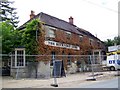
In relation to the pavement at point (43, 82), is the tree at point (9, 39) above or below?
above

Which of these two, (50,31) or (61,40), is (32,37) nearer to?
(50,31)

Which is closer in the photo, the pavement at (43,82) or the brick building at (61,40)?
the pavement at (43,82)

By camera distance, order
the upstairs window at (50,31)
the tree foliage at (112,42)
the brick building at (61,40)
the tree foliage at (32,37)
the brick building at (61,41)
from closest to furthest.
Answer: the tree foliage at (32,37) < the brick building at (61,41) < the brick building at (61,40) < the upstairs window at (50,31) < the tree foliage at (112,42)

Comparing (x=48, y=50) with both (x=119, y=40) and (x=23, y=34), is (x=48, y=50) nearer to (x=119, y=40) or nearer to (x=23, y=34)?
(x=23, y=34)

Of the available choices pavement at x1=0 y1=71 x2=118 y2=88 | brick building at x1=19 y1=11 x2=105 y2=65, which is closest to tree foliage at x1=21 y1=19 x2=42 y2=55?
brick building at x1=19 y1=11 x2=105 y2=65

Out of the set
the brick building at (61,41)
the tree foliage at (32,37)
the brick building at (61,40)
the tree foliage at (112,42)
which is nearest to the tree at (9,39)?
the tree foliage at (32,37)

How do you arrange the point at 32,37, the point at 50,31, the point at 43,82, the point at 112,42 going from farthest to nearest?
1. the point at 112,42
2. the point at 50,31
3. the point at 32,37
4. the point at 43,82

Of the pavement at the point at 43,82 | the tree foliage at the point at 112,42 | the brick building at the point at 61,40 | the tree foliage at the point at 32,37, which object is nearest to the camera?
the pavement at the point at 43,82

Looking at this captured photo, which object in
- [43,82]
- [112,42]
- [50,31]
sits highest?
[112,42]

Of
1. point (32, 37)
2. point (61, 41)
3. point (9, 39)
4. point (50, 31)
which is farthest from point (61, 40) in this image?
point (9, 39)

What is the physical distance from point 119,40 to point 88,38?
955 inches

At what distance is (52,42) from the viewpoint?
89.5ft

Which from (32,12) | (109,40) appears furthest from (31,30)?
(109,40)

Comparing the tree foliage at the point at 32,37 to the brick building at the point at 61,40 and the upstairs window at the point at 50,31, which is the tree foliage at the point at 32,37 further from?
the upstairs window at the point at 50,31
